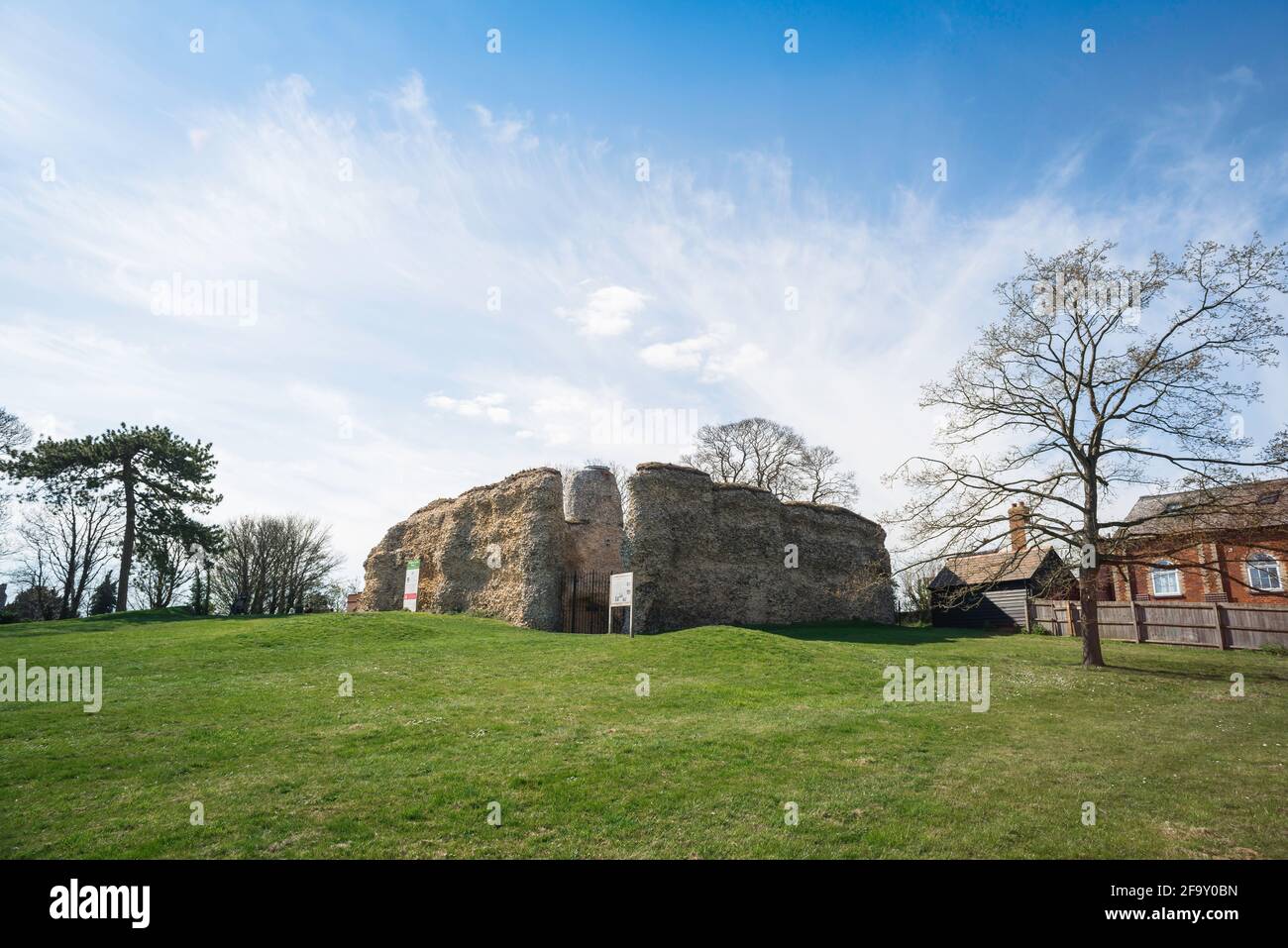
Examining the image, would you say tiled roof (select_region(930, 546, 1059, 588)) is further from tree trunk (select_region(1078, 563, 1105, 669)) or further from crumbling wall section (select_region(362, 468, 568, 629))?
crumbling wall section (select_region(362, 468, 568, 629))

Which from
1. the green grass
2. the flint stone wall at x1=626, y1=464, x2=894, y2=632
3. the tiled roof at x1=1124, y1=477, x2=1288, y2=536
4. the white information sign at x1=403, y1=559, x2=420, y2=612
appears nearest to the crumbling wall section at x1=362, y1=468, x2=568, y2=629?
the white information sign at x1=403, y1=559, x2=420, y2=612

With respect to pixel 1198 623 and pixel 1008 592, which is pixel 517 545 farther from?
pixel 1008 592

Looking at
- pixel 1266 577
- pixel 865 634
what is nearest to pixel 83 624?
pixel 865 634

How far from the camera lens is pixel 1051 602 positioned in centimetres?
3128

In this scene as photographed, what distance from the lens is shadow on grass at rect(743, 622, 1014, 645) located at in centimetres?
2469

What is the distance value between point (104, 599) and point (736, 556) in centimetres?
4012

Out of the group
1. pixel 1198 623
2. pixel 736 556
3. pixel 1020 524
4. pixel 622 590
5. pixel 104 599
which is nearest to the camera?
pixel 1020 524

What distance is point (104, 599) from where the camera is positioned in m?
42.2

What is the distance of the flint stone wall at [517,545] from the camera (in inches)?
1090

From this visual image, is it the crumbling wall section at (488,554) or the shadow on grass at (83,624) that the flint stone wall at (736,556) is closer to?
the crumbling wall section at (488,554)

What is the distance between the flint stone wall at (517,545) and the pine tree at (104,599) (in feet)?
68.5

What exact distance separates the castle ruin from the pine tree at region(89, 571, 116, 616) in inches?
807
